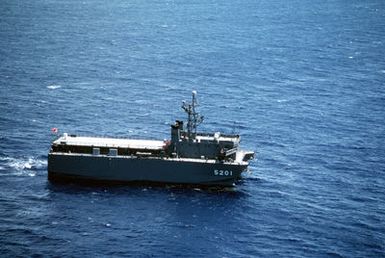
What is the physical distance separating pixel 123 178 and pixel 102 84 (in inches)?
2157

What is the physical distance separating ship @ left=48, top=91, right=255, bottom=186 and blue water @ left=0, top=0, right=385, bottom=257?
8.80 feet

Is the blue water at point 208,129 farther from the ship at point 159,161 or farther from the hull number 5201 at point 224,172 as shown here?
the hull number 5201 at point 224,172

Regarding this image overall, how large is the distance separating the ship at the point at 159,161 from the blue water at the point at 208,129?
2.68 m

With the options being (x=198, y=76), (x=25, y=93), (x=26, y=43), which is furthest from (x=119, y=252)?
(x=26, y=43)

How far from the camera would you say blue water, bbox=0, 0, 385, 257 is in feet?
273

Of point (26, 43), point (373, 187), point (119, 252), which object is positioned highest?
point (26, 43)

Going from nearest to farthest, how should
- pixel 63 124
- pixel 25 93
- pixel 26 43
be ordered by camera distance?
pixel 63 124 < pixel 25 93 < pixel 26 43

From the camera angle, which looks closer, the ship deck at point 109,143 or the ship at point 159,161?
the ship at point 159,161

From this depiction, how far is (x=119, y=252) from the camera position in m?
79.1

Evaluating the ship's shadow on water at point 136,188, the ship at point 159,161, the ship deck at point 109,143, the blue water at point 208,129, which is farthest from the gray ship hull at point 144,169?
the ship deck at point 109,143

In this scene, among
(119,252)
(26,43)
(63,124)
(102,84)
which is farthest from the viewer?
(26,43)

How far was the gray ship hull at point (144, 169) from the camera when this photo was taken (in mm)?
98750

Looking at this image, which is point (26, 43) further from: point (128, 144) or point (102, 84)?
point (128, 144)

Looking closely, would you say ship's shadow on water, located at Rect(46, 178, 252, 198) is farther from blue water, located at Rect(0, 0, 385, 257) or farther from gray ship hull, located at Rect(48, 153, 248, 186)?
gray ship hull, located at Rect(48, 153, 248, 186)
